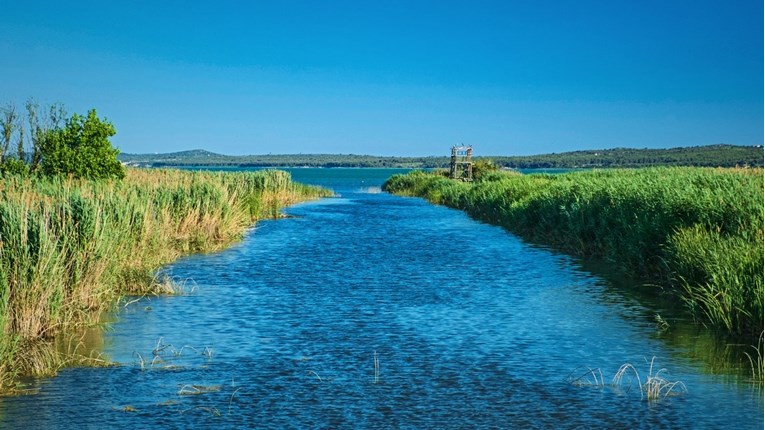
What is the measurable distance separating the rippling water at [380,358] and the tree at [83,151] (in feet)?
43.8

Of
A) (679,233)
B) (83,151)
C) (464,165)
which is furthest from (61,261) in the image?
(464,165)

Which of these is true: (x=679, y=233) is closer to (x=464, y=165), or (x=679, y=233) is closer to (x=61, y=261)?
(x=61, y=261)

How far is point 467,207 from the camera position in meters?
53.8

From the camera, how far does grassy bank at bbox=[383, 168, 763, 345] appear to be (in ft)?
46.5

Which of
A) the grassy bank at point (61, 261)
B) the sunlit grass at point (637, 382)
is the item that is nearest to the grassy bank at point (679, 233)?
the sunlit grass at point (637, 382)

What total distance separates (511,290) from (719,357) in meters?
7.42

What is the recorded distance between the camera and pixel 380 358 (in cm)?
1284

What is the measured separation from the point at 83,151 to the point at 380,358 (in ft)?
82.5

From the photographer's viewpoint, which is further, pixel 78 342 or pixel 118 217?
pixel 118 217

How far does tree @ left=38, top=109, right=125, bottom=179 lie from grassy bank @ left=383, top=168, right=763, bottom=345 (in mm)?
16545

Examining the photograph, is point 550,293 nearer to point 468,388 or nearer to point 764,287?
point 764,287

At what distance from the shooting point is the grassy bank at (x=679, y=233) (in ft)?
46.5

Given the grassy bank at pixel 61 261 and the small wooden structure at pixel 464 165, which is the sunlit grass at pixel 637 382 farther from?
the small wooden structure at pixel 464 165

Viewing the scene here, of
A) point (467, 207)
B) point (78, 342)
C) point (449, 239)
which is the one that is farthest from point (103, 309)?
point (467, 207)
